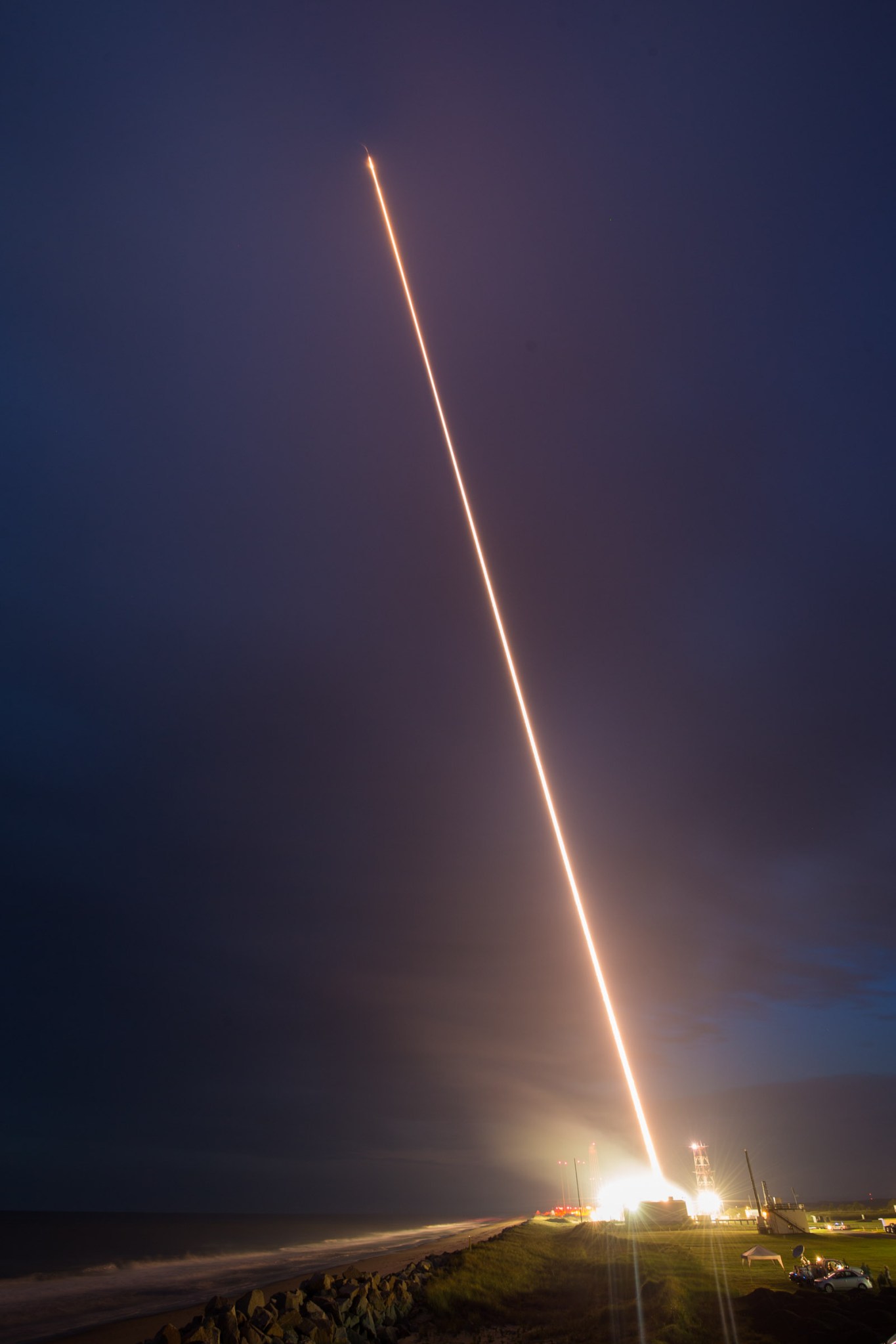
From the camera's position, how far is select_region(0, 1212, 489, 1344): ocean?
3447 centimetres

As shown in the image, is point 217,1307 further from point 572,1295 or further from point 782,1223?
point 782,1223

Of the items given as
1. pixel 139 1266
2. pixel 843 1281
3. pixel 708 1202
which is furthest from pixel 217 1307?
pixel 708 1202

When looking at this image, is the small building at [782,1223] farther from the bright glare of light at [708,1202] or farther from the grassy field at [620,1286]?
the bright glare of light at [708,1202]

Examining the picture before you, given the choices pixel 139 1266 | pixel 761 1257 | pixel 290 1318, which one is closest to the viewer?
pixel 290 1318

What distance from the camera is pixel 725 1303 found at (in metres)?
21.5

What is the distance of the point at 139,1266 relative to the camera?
191ft

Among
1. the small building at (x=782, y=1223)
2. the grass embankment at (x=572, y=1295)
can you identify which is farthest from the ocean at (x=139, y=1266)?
the small building at (x=782, y=1223)

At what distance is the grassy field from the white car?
1.80 metres

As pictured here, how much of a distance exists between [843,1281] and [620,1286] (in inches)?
299

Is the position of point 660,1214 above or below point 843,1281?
below

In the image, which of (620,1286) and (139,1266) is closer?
(620,1286)

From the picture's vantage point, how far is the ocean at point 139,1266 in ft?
113

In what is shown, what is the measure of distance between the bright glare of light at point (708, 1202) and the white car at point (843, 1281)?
2167 inches

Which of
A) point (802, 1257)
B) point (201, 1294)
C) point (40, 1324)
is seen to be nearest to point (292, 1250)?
point (201, 1294)
